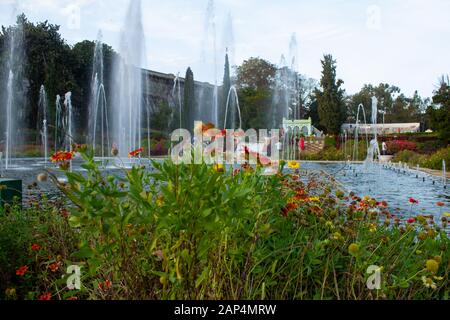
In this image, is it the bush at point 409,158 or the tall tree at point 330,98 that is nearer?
the bush at point 409,158

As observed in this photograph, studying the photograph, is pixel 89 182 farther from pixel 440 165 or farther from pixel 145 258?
pixel 440 165

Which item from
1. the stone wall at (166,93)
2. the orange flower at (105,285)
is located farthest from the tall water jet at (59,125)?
the orange flower at (105,285)

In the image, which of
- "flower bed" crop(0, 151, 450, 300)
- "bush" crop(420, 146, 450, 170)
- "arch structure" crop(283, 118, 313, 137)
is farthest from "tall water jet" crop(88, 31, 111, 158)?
"flower bed" crop(0, 151, 450, 300)

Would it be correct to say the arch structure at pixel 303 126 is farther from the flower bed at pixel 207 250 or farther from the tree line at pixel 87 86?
the flower bed at pixel 207 250

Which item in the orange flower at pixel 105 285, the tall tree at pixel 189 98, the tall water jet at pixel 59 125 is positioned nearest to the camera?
the orange flower at pixel 105 285

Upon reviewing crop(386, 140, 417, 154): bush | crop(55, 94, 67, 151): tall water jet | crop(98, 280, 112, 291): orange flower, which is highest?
crop(55, 94, 67, 151): tall water jet

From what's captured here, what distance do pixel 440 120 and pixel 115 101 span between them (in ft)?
62.6

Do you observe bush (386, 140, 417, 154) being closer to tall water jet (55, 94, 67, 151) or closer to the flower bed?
tall water jet (55, 94, 67, 151)

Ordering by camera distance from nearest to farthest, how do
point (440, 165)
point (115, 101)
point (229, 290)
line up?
point (229, 290) < point (440, 165) < point (115, 101)

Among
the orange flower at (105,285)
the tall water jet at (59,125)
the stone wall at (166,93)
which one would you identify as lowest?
the orange flower at (105,285)

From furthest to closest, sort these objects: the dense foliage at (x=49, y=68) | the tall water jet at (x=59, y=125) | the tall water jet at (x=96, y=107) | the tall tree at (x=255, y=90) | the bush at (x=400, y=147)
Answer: the tall tree at (x=255, y=90) < the dense foliage at (x=49, y=68) < the tall water jet at (x=96, y=107) < the tall water jet at (x=59, y=125) < the bush at (x=400, y=147)

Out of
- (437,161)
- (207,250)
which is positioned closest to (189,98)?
(437,161)
